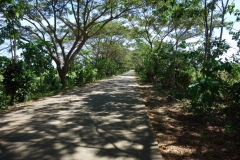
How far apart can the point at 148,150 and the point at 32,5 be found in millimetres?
13171

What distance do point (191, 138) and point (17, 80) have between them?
7093 millimetres

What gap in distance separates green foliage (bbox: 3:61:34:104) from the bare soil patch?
18.2 ft

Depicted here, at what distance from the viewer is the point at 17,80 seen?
8.61 meters

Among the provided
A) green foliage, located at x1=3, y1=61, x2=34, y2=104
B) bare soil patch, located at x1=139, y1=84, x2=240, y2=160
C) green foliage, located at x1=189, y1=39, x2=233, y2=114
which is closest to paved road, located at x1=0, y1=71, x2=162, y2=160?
bare soil patch, located at x1=139, y1=84, x2=240, y2=160

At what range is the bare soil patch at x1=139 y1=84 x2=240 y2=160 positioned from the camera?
13.4 feet

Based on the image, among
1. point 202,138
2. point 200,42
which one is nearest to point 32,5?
point 200,42

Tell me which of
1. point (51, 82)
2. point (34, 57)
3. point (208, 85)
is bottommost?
point (51, 82)

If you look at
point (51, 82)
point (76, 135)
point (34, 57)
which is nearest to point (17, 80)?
point (34, 57)

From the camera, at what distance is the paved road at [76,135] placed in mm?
3879

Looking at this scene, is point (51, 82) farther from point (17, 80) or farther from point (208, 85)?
point (208, 85)

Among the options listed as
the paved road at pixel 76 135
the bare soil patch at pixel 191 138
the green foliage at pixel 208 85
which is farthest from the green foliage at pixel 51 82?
the green foliage at pixel 208 85

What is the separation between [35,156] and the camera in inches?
147

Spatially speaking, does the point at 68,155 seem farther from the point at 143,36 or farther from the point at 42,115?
the point at 143,36

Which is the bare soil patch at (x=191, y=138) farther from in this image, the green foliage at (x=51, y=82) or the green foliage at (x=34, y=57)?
the green foliage at (x=51, y=82)
